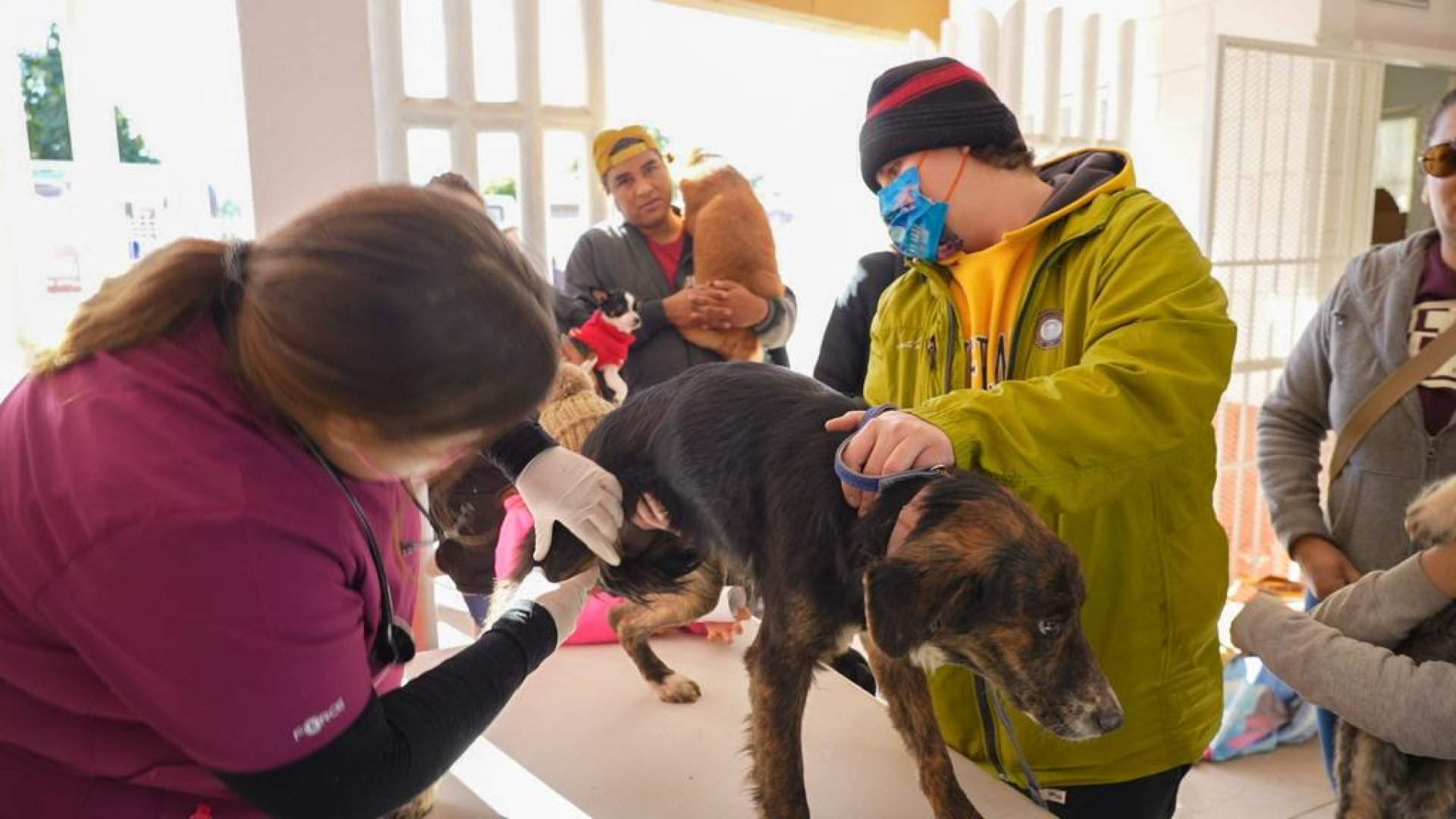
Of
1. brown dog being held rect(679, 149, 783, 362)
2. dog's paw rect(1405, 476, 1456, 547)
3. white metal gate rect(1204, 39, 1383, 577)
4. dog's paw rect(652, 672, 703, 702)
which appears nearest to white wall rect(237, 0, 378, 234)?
brown dog being held rect(679, 149, 783, 362)

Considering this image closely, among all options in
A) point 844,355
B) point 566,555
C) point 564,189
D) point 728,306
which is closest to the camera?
point 566,555

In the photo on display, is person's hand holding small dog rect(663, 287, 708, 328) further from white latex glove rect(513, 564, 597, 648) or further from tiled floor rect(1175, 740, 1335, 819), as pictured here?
tiled floor rect(1175, 740, 1335, 819)

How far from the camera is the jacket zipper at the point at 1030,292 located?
129 cm

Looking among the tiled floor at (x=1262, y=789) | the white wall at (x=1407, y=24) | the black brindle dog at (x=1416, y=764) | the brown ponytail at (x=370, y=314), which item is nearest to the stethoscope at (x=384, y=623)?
the brown ponytail at (x=370, y=314)

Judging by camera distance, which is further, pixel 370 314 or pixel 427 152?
pixel 427 152

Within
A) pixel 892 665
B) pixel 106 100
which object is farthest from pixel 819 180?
pixel 892 665

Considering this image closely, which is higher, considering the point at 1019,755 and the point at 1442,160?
the point at 1442,160

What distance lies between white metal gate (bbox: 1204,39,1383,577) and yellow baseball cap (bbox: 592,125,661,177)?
264 cm

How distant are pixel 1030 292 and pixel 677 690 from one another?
100 centimetres

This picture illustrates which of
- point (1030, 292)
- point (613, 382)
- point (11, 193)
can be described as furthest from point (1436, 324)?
point (11, 193)

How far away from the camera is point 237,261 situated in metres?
0.95

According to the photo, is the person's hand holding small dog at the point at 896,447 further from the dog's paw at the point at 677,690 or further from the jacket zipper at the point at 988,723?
the dog's paw at the point at 677,690

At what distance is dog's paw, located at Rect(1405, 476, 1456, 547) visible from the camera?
1392 millimetres

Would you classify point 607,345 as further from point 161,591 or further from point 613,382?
point 161,591
